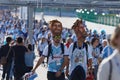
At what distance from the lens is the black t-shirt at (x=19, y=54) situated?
12.4 metres

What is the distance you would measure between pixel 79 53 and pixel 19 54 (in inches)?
112

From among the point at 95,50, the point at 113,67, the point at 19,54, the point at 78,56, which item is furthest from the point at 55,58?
the point at 95,50

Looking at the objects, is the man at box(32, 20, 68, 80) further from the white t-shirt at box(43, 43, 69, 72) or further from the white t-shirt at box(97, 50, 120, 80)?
the white t-shirt at box(97, 50, 120, 80)

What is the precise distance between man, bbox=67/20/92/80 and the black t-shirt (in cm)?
248

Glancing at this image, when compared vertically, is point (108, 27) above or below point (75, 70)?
below

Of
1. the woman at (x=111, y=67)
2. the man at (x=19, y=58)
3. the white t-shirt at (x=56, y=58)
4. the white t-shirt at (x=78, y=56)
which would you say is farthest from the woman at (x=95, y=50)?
the woman at (x=111, y=67)

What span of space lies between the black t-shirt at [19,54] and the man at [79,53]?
8.14ft

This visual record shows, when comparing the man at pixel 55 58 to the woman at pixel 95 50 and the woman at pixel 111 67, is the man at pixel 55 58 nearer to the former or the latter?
the woman at pixel 95 50

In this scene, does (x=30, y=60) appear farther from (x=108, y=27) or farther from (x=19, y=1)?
(x=108, y=27)

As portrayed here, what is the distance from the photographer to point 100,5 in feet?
105

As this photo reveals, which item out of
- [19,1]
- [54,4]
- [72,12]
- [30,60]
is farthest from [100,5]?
[72,12]

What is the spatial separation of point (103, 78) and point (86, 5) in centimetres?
2711

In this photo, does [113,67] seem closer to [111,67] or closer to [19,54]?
[111,67]

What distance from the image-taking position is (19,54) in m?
12.4
